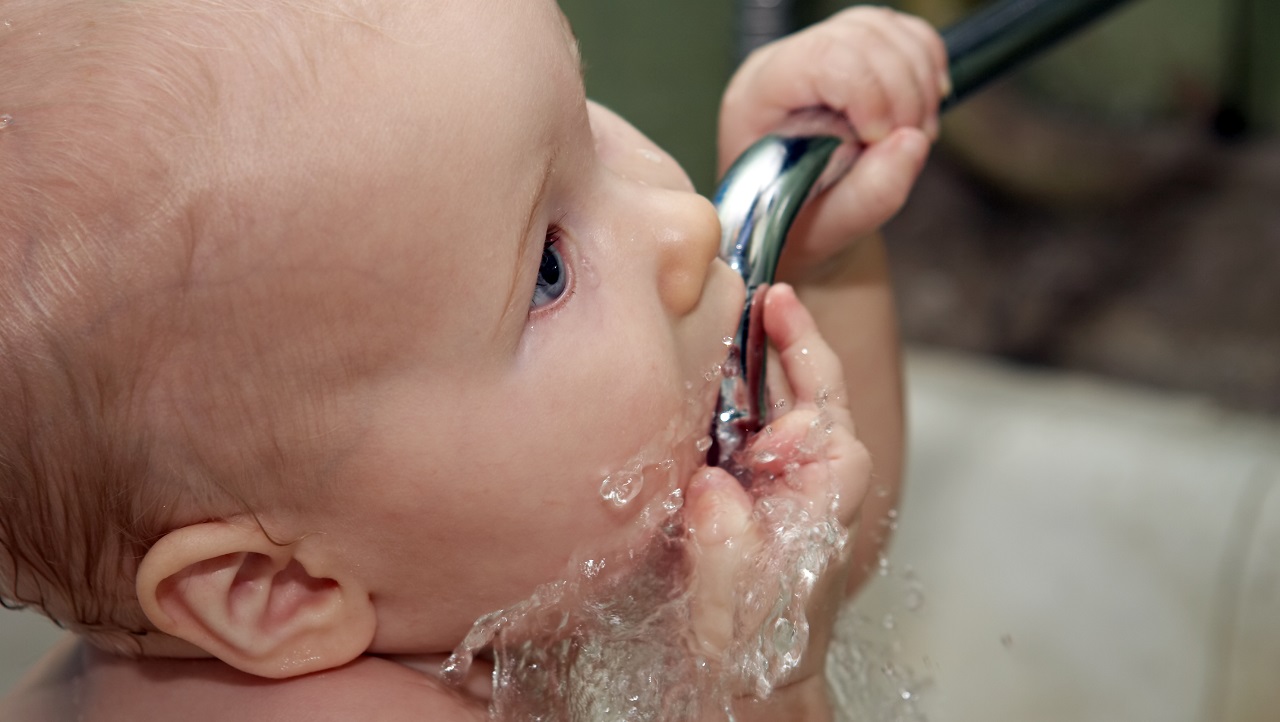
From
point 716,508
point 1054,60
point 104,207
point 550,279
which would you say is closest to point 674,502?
point 716,508

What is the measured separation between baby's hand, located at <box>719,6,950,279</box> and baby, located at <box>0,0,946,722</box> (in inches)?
6.7

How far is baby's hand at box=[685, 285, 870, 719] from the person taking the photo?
1.92 feet

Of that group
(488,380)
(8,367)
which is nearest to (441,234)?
(488,380)

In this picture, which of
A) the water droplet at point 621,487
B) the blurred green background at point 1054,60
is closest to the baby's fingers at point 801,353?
the water droplet at point 621,487

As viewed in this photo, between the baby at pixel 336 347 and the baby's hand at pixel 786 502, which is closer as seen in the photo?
the baby at pixel 336 347

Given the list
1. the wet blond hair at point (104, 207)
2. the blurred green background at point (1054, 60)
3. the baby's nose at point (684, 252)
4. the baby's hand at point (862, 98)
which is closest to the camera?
the wet blond hair at point (104, 207)

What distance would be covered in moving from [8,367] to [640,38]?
97cm

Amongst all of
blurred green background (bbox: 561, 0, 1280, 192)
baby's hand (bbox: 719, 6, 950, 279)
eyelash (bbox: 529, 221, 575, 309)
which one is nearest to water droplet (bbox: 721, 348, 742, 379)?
eyelash (bbox: 529, 221, 575, 309)

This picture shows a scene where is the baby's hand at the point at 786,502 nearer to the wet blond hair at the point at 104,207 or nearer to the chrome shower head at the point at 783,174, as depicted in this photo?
the chrome shower head at the point at 783,174

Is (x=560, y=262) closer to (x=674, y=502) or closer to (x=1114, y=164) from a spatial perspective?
(x=674, y=502)

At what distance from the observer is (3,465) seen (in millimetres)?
511

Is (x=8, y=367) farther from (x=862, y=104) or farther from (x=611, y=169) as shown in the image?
(x=862, y=104)

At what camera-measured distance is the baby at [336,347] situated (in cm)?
47

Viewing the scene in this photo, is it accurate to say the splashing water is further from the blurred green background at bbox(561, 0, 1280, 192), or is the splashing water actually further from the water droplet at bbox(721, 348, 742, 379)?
the blurred green background at bbox(561, 0, 1280, 192)
